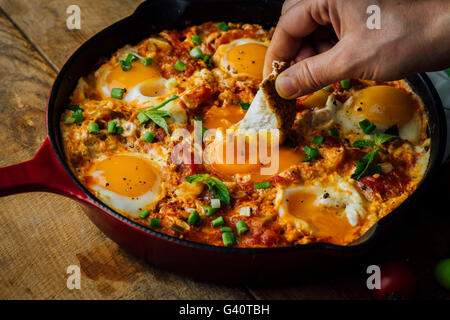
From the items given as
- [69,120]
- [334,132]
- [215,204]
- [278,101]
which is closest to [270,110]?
[278,101]

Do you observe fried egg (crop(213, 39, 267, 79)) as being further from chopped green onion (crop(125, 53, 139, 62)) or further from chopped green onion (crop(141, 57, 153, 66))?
chopped green onion (crop(125, 53, 139, 62))

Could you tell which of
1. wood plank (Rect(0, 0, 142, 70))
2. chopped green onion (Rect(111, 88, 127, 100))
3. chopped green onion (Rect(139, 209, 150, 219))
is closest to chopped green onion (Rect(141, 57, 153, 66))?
chopped green onion (Rect(111, 88, 127, 100))

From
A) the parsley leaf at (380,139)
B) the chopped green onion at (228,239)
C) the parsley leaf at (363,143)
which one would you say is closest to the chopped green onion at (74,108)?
the chopped green onion at (228,239)

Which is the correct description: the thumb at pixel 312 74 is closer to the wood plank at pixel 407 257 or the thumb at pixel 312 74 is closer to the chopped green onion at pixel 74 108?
the wood plank at pixel 407 257

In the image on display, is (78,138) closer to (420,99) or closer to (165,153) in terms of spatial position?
(165,153)
